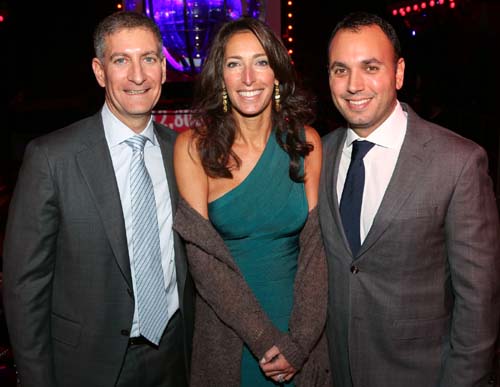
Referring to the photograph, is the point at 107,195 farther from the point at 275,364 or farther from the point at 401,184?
the point at 401,184

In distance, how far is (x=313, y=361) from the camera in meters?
2.04

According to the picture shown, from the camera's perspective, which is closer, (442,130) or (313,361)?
(442,130)

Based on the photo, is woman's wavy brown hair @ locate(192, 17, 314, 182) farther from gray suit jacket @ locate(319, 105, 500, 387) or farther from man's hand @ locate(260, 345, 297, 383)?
man's hand @ locate(260, 345, 297, 383)

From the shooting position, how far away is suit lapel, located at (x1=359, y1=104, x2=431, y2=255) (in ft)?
5.85

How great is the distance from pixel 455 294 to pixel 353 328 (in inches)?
14.5

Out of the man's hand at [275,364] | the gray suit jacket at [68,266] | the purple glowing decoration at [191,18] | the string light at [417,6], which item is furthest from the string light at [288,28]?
the man's hand at [275,364]

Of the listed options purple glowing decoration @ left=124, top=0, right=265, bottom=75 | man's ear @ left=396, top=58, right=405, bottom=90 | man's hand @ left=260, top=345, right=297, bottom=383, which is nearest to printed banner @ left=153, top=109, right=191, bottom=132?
purple glowing decoration @ left=124, top=0, right=265, bottom=75

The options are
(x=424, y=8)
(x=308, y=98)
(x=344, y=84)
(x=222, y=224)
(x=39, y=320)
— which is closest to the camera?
(x=39, y=320)

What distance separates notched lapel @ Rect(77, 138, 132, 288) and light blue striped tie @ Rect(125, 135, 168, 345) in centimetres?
6

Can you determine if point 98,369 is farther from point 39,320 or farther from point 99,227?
point 99,227

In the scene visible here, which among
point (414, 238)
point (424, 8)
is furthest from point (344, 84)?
point (424, 8)

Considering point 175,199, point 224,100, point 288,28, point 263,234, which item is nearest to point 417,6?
point 288,28

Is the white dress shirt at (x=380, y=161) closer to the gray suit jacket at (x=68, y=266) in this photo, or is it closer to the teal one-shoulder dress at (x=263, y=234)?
the teal one-shoulder dress at (x=263, y=234)

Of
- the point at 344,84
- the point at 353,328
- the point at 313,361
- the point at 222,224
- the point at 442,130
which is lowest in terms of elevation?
the point at 313,361
